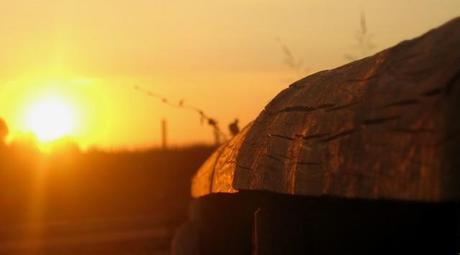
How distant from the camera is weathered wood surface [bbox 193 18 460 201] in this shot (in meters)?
4.23

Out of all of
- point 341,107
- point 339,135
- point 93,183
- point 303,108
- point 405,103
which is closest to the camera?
point 405,103

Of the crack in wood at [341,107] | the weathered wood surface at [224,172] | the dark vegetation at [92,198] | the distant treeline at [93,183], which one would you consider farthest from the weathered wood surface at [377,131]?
the distant treeline at [93,183]

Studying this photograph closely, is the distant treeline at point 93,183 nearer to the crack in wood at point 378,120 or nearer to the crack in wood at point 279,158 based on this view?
the crack in wood at point 279,158

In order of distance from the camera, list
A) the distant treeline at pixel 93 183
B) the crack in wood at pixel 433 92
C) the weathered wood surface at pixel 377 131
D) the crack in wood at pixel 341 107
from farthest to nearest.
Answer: the distant treeline at pixel 93 183 < the crack in wood at pixel 341 107 < the crack in wood at pixel 433 92 < the weathered wood surface at pixel 377 131

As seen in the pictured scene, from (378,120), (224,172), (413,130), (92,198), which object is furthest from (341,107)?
(92,198)

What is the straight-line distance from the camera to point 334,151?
212 inches

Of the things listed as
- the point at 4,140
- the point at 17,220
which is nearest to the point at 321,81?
the point at 17,220

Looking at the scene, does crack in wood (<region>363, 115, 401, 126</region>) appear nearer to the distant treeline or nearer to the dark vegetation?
the dark vegetation

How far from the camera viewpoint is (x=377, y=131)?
16.0ft

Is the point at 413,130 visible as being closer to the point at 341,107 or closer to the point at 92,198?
the point at 341,107

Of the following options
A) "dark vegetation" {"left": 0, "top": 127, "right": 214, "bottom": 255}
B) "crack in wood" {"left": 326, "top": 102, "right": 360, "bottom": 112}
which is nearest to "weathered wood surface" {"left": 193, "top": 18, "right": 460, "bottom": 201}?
"crack in wood" {"left": 326, "top": 102, "right": 360, "bottom": 112}

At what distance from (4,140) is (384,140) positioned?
49.3m

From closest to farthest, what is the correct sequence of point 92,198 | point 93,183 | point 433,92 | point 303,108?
point 433,92 → point 303,108 → point 92,198 → point 93,183

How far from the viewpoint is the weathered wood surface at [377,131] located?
4.23 meters
